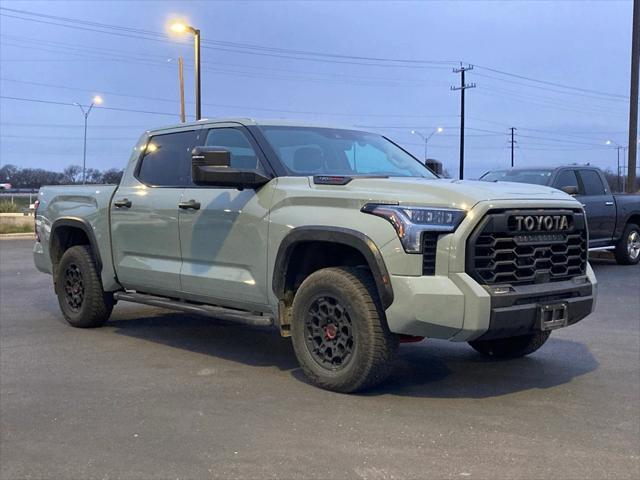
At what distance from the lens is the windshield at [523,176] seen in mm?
12359

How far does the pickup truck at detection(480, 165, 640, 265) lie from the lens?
1252 centimetres

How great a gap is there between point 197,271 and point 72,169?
1469 inches

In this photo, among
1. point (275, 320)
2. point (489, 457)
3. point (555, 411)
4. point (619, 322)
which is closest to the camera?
point (489, 457)

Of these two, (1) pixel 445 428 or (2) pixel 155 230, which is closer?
(1) pixel 445 428

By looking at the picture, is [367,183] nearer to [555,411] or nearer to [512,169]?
[555,411]

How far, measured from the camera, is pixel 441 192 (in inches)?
185

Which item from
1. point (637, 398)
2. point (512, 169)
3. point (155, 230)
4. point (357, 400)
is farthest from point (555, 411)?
point (512, 169)

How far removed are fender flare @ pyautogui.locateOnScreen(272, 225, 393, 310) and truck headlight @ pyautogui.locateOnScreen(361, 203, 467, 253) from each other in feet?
0.69

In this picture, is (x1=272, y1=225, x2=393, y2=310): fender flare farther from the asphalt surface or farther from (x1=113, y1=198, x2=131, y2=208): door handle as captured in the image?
(x1=113, y1=198, x2=131, y2=208): door handle

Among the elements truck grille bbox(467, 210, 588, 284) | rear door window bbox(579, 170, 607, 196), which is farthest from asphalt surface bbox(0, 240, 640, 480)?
rear door window bbox(579, 170, 607, 196)

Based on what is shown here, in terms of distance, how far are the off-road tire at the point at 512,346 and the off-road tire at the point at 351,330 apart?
5.26 feet

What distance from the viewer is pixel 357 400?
499cm

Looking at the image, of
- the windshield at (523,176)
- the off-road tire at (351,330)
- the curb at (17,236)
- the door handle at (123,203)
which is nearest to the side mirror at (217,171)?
the off-road tire at (351,330)

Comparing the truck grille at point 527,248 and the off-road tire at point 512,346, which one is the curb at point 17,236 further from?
the truck grille at point 527,248
